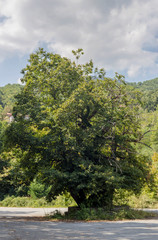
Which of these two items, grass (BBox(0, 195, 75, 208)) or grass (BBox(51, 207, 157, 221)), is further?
grass (BBox(0, 195, 75, 208))

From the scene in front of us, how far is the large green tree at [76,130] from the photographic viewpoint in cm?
1220

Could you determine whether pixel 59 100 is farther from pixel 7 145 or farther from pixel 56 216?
pixel 56 216

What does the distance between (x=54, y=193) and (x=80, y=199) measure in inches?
59.9

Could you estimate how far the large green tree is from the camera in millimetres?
12195

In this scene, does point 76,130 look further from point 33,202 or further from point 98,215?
point 33,202

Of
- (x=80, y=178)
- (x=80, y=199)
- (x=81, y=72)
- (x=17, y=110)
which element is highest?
(x=81, y=72)

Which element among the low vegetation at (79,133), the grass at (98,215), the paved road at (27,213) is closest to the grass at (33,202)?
the paved road at (27,213)

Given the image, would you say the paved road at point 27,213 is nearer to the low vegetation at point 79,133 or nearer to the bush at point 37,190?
the low vegetation at point 79,133

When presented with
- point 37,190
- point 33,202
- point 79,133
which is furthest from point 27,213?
point 79,133

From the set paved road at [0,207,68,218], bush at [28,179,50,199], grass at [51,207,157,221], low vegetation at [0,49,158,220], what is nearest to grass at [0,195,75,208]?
bush at [28,179,50,199]

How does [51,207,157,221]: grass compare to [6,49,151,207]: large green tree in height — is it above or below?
below

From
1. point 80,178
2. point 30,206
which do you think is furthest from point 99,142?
point 30,206

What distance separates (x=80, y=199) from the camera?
1377cm

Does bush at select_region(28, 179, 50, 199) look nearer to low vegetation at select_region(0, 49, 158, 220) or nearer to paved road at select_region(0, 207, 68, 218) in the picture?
paved road at select_region(0, 207, 68, 218)
